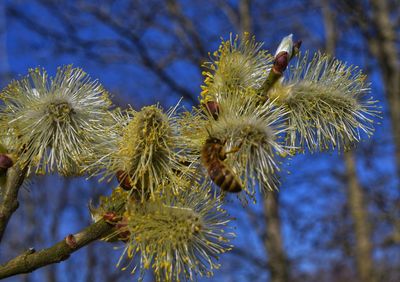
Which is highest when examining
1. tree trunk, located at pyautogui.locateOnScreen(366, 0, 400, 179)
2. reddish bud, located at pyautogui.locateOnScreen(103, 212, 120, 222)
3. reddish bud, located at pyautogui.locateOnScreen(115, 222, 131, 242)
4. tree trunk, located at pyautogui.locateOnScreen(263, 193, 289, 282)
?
tree trunk, located at pyautogui.locateOnScreen(366, 0, 400, 179)

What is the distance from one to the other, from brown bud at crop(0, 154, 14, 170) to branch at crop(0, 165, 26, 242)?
0.02 meters

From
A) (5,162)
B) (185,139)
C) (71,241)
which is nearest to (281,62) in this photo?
(185,139)

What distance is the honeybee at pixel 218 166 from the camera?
1.50m

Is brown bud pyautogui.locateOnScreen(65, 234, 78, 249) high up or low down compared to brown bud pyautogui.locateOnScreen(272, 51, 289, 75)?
down

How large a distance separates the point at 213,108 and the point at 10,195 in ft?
2.42

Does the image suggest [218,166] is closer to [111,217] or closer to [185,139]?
[185,139]

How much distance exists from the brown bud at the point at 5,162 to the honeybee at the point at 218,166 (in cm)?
69

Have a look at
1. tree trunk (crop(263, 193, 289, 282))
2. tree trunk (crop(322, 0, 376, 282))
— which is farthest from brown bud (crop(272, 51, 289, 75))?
tree trunk (crop(322, 0, 376, 282))

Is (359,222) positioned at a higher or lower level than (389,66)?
lower

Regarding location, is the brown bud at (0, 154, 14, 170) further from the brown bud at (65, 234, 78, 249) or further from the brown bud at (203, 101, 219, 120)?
the brown bud at (203, 101, 219, 120)

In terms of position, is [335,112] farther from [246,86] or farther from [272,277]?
[272,277]

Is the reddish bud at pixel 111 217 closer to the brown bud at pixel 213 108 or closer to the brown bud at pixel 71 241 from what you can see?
the brown bud at pixel 71 241

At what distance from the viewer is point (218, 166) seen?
153cm

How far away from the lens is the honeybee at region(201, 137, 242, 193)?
1.50m
